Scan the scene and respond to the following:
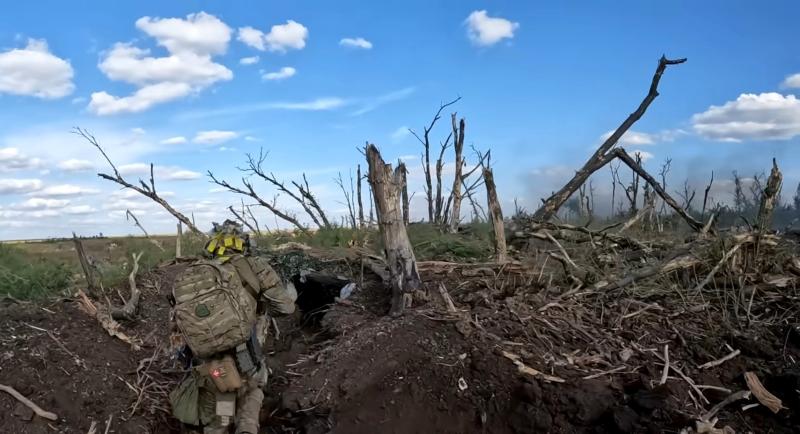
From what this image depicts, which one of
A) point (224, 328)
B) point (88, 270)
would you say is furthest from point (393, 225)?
point (88, 270)

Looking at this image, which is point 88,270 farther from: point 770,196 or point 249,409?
point 770,196

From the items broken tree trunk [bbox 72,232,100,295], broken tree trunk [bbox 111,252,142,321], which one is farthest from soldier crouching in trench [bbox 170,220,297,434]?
broken tree trunk [bbox 72,232,100,295]

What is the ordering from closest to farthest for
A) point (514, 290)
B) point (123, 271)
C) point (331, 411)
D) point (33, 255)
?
point (331, 411)
point (514, 290)
point (123, 271)
point (33, 255)

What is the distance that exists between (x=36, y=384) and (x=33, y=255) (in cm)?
490

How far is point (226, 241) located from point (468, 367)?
2.14 meters

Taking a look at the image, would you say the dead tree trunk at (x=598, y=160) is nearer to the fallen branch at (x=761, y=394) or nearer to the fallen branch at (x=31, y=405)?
the fallen branch at (x=761, y=394)

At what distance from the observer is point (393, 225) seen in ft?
20.3

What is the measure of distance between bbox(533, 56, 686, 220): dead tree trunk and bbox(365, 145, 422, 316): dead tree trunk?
2.87 m

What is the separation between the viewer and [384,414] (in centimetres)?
471

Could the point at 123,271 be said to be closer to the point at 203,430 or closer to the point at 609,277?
the point at 203,430

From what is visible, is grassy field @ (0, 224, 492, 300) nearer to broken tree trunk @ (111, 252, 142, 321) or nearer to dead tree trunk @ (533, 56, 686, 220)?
broken tree trunk @ (111, 252, 142, 321)

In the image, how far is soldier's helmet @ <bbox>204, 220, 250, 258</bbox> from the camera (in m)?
4.98

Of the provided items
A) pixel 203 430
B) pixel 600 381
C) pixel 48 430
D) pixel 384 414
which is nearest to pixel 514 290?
pixel 600 381

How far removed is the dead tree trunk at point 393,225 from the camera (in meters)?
6.14
